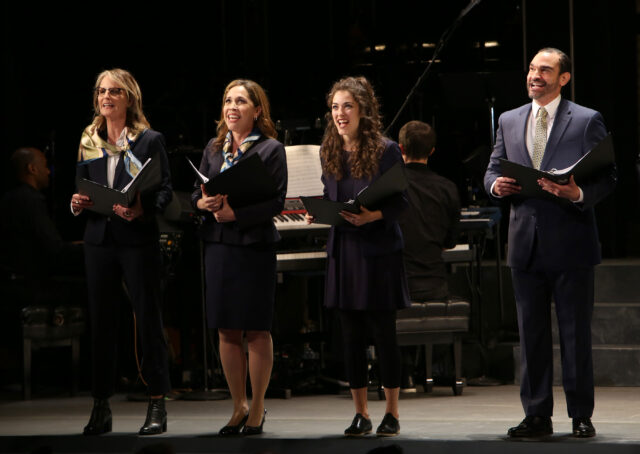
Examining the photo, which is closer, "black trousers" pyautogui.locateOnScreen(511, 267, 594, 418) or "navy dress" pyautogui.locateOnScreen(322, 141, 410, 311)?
"black trousers" pyautogui.locateOnScreen(511, 267, 594, 418)

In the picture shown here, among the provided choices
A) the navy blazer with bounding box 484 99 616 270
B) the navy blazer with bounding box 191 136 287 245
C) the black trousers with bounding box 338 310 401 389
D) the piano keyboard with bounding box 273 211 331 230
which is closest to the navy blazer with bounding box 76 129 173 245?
the navy blazer with bounding box 191 136 287 245

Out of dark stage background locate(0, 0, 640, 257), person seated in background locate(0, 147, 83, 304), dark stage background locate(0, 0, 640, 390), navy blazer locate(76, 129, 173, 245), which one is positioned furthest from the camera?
dark stage background locate(0, 0, 640, 257)

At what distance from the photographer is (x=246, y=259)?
476 cm

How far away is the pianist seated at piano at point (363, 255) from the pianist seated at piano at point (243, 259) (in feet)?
0.79

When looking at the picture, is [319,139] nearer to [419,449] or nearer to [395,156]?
[395,156]

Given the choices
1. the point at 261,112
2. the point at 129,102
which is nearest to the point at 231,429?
the point at 261,112

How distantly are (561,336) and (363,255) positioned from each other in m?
0.90

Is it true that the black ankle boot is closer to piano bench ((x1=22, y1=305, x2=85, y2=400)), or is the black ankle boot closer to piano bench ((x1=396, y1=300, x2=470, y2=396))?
piano bench ((x1=396, y1=300, x2=470, y2=396))

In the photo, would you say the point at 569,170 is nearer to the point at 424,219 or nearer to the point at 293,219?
the point at 424,219

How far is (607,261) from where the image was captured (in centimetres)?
775

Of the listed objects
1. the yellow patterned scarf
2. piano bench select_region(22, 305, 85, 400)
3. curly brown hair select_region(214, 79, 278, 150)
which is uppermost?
curly brown hair select_region(214, 79, 278, 150)

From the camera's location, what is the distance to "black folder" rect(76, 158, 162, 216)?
4.62 metres

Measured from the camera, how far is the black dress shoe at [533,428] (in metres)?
4.56

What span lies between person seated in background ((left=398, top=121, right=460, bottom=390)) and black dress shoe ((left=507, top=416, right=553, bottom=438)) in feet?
5.49
